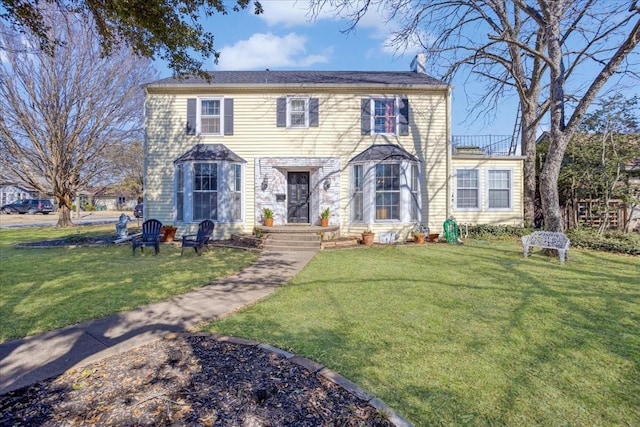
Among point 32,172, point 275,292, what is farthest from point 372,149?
point 32,172

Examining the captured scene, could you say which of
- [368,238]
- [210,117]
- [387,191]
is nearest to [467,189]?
[387,191]

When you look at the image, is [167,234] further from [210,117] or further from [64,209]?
[64,209]

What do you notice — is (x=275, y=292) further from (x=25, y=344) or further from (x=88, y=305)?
(x=25, y=344)

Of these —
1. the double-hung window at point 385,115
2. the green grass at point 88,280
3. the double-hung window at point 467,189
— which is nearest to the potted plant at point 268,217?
the green grass at point 88,280

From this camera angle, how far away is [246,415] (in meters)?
2.29

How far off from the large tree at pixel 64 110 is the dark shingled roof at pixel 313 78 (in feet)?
25.8

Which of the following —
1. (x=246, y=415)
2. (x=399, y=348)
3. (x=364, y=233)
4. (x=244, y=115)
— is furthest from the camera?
(x=244, y=115)

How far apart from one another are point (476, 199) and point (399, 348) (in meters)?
11.5

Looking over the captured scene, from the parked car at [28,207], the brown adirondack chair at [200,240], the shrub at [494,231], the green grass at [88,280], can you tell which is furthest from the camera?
the parked car at [28,207]

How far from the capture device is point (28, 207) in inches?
1441

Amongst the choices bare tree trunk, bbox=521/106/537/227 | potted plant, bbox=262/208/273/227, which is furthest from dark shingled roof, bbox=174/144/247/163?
bare tree trunk, bbox=521/106/537/227

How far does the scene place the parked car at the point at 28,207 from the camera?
1433 inches

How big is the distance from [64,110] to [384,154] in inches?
716

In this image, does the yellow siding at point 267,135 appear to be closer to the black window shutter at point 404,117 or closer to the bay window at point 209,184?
the black window shutter at point 404,117
